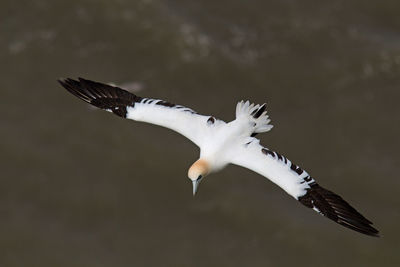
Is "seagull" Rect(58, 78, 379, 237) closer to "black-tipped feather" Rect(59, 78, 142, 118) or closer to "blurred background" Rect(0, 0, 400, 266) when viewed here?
"black-tipped feather" Rect(59, 78, 142, 118)

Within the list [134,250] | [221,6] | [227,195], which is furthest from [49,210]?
[221,6]

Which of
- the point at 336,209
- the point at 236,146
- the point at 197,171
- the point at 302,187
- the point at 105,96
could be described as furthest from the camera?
the point at 105,96

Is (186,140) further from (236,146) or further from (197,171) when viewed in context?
(197,171)

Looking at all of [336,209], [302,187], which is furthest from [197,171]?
[336,209]

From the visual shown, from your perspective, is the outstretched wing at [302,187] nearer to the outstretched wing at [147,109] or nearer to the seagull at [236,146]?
the seagull at [236,146]

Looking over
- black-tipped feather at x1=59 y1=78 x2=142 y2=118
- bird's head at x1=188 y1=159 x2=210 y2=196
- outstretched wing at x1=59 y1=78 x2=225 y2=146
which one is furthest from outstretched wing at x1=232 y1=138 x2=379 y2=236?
black-tipped feather at x1=59 y1=78 x2=142 y2=118

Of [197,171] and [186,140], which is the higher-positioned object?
[186,140]
